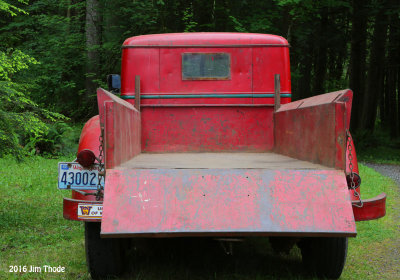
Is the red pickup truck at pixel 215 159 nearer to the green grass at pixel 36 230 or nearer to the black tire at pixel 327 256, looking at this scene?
the black tire at pixel 327 256

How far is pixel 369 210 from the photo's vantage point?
3.71m

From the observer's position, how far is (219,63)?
19.6ft

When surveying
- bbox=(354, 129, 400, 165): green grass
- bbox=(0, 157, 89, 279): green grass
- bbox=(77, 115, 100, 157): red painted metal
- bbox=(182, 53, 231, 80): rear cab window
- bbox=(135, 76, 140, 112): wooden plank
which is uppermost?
bbox=(182, 53, 231, 80): rear cab window

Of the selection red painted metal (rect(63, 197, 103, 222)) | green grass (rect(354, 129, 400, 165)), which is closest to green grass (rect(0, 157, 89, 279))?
red painted metal (rect(63, 197, 103, 222))

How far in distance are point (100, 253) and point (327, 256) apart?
189cm

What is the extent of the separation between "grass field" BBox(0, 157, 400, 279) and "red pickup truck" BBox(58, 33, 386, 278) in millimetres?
361

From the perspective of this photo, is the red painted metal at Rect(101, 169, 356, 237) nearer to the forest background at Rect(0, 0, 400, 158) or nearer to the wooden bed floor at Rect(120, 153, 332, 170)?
the wooden bed floor at Rect(120, 153, 332, 170)

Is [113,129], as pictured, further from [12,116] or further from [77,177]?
[12,116]

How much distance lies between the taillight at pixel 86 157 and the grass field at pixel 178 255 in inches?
39.7

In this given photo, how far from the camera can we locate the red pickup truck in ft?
10.2

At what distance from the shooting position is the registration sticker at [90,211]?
144 inches

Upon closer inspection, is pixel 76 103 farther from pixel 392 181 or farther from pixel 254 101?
pixel 254 101

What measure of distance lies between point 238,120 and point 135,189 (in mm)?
2938

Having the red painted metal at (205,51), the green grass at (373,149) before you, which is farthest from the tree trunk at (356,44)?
the red painted metal at (205,51)
